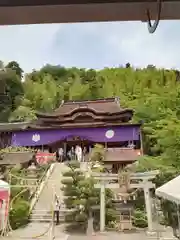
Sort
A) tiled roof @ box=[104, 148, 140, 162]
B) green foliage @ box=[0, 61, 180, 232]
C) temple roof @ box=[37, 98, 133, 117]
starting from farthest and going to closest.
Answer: green foliage @ box=[0, 61, 180, 232] → temple roof @ box=[37, 98, 133, 117] → tiled roof @ box=[104, 148, 140, 162]

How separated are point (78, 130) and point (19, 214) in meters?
8.64

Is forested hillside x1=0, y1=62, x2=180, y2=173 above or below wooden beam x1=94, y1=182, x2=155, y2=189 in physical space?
above

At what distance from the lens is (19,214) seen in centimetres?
743

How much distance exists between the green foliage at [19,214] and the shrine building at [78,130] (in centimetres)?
743

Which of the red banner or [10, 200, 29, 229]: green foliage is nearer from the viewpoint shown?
[10, 200, 29, 229]: green foliage

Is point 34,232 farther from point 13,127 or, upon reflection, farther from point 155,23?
point 13,127

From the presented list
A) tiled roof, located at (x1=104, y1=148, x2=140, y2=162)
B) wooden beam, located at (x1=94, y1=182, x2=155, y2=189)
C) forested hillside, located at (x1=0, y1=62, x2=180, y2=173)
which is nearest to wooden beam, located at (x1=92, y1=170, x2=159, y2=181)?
wooden beam, located at (x1=94, y1=182, x2=155, y2=189)

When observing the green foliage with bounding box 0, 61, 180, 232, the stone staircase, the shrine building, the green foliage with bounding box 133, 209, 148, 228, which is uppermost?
the green foliage with bounding box 0, 61, 180, 232

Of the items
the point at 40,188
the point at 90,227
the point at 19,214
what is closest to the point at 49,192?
the point at 40,188

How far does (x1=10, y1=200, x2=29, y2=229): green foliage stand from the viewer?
7.27 meters

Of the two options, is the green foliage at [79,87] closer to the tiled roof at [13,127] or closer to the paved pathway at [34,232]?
the tiled roof at [13,127]

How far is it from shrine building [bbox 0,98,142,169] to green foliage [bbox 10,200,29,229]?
24.4 ft

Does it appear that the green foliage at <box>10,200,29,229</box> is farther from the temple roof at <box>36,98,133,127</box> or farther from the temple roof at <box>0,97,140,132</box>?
the temple roof at <box>36,98,133,127</box>

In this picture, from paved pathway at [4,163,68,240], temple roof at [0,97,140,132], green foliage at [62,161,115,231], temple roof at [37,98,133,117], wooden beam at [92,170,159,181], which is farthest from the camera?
temple roof at [37,98,133,117]
